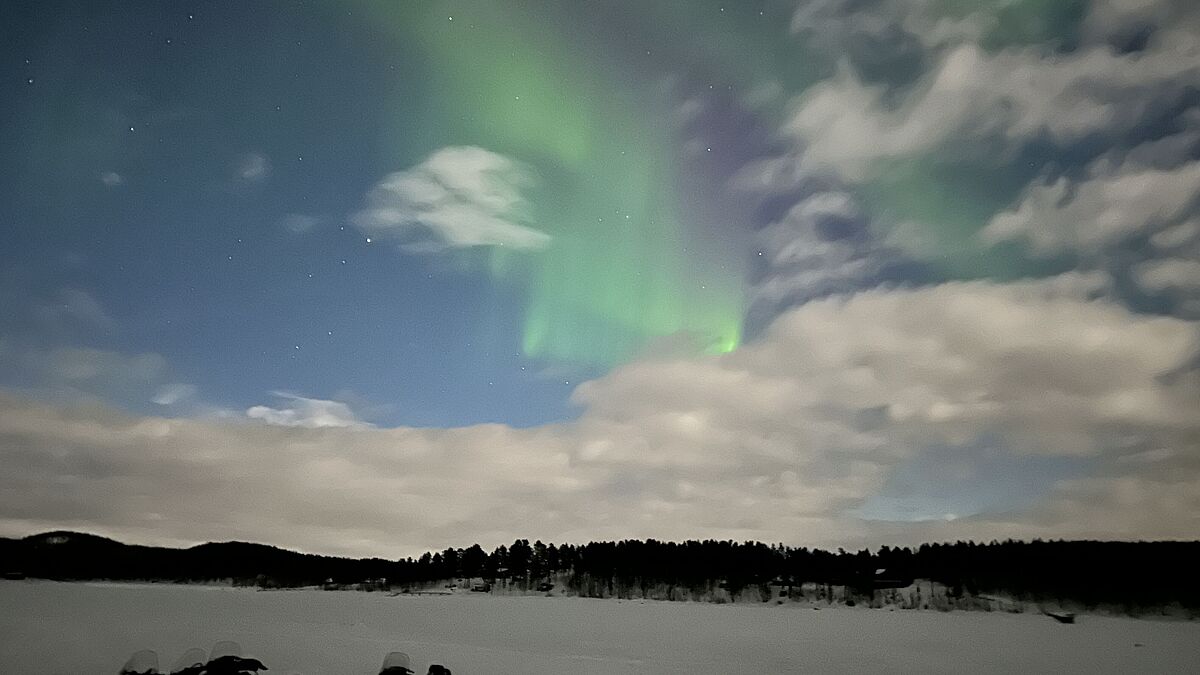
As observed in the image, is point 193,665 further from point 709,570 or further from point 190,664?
point 709,570

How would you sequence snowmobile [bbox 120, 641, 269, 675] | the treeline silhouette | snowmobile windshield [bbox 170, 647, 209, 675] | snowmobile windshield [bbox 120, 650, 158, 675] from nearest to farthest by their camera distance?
1. snowmobile windshield [bbox 170, 647, 209, 675]
2. snowmobile [bbox 120, 641, 269, 675]
3. snowmobile windshield [bbox 120, 650, 158, 675]
4. the treeline silhouette

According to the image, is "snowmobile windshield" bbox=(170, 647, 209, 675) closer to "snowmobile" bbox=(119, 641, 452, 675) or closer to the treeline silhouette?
"snowmobile" bbox=(119, 641, 452, 675)

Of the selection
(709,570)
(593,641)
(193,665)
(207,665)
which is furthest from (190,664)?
(709,570)

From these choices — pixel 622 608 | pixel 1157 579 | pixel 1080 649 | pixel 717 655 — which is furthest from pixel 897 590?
pixel 717 655

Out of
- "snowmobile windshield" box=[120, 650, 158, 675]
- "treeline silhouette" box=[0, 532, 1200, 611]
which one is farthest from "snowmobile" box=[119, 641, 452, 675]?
"treeline silhouette" box=[0, 532, 1200, 611]

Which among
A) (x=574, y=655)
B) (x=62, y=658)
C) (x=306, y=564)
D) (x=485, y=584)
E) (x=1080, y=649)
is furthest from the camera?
(x=306, y=564)

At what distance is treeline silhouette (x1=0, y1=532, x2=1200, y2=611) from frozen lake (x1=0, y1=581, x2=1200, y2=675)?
41.0ft

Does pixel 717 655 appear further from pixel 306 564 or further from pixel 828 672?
pixel 306 564

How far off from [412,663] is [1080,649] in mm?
38720

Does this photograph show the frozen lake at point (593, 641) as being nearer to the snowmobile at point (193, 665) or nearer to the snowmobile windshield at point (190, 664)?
the snowmobile at point (193, 665)

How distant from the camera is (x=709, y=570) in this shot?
111 metres

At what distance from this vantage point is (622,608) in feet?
268

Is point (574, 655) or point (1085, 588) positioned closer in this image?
point (574, 655)

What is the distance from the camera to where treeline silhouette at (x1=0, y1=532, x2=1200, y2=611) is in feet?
270
